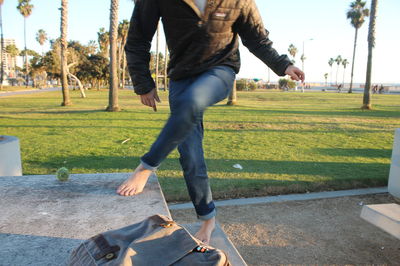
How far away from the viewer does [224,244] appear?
2.17 meters

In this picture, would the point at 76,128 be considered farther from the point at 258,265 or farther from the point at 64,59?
the point at 64,59

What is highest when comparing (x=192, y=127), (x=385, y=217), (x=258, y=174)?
(x=192, y=127)

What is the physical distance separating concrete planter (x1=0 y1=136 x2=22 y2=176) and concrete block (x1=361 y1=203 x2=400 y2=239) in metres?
4.34

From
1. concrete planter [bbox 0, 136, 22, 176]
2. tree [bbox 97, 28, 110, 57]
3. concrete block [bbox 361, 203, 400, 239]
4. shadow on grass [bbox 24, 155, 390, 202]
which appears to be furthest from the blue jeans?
tree [bbox 97, 28, 110, 57]

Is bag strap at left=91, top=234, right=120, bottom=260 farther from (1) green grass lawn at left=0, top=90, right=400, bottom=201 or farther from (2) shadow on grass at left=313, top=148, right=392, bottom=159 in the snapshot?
(2) shadow on grass at left=313, top=148, right=392, bottom=159

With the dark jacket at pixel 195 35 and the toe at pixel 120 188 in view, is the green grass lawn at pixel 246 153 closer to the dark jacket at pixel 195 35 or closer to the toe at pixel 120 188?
the toe at pixel 120 188

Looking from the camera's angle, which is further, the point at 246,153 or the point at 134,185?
the point at 246,153

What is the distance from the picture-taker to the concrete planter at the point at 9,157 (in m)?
4.41

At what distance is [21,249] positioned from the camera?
5.65 feet

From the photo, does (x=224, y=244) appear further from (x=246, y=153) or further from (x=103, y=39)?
(x=103, y=39)

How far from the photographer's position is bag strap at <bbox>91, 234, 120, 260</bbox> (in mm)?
1379

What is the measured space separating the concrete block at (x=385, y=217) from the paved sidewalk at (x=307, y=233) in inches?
14.3

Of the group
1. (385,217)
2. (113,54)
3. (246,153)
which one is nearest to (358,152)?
(246,153)

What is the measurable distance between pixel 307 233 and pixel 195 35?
2453 mm
